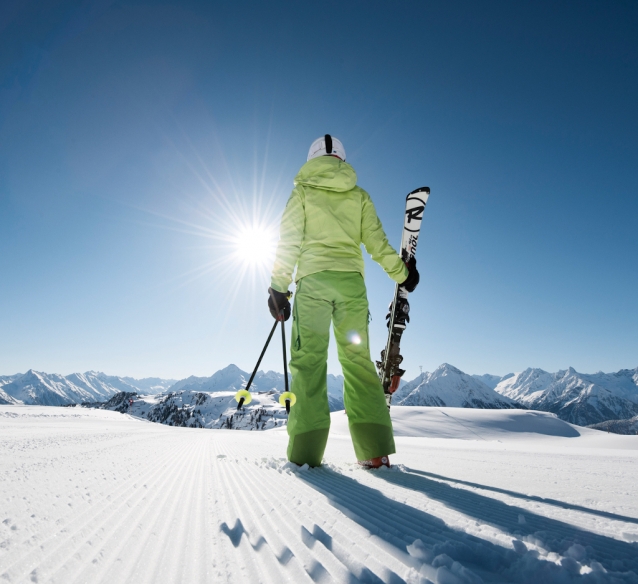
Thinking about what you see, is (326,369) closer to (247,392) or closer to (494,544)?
(247,392)

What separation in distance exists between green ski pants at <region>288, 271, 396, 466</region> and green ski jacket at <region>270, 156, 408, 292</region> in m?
0.17

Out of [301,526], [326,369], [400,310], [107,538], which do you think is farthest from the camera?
[400,310]

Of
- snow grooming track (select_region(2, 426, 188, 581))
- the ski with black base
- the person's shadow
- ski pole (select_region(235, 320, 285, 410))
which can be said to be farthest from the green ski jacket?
snow grooming track (select_region(2, 426, 188, 581))

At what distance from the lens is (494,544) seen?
1.04 metres

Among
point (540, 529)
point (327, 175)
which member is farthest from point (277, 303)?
point (540, 529)

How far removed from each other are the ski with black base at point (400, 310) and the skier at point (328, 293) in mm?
1436

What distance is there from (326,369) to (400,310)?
8.27 feet

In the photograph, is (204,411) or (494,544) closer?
(494,544)

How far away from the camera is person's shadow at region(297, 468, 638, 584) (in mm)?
828

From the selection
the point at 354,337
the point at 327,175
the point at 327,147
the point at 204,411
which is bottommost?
the point at 204,411

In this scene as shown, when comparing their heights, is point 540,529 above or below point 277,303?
below

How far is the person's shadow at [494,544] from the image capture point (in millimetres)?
828

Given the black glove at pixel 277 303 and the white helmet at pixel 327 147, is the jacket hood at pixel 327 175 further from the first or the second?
the black glove at pixel 277 303

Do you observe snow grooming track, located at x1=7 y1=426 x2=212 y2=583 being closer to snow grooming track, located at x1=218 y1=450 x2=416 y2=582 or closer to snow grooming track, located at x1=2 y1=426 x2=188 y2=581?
snow grooming track, located at x1=2 y1=426 x2=188 y2=581
